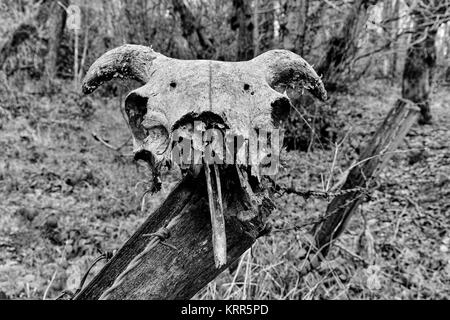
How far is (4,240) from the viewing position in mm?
4207

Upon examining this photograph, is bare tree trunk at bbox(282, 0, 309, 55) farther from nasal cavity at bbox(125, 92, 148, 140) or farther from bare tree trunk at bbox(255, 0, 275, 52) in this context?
nasal cavity at bbox(125, 92, 148, 140)

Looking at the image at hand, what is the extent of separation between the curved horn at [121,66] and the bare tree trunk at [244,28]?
4618 millimetres

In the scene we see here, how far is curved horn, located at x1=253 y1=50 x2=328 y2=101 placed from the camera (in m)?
1.07

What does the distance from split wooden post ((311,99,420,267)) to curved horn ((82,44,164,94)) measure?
1.93 meters

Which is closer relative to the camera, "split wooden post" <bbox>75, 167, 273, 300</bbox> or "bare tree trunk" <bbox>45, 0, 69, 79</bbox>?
"split wooden post" <bbox>75, 167, 273, 300</bbox>

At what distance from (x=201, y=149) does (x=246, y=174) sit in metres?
0.12

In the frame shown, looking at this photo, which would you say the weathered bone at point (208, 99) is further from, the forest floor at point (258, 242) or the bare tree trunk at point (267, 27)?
the bare tree trunk at point (267, 27)

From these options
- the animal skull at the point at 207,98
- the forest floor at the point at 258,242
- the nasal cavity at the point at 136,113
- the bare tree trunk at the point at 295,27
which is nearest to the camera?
the animal skull at the point at 207,98

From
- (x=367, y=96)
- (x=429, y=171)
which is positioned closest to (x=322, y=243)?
(x=429, y=171)

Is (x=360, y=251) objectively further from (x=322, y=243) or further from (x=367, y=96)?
(x=367, y=96)

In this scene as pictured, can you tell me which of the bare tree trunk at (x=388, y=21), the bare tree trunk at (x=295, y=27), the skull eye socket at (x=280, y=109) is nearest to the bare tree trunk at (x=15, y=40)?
the bare tree trunk at (x=295, y=27)

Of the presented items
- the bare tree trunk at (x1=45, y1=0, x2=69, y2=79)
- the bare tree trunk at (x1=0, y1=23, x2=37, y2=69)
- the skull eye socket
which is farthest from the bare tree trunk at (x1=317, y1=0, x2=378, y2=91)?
the bare tree trunk at (x1=0, y1=23, x2=37, y2=69)

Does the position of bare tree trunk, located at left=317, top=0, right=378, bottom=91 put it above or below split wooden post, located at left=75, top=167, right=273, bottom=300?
above

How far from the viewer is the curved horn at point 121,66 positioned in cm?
107
